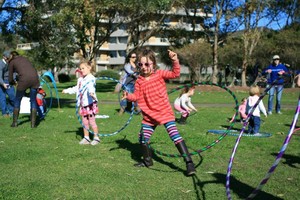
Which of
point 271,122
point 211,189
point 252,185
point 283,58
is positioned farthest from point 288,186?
point 283,58

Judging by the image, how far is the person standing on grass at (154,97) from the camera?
6238mm

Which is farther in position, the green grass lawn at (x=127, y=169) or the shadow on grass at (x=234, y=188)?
the green grass lawn at (x=127, y=169)

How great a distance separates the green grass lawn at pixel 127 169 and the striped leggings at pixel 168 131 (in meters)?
0.52

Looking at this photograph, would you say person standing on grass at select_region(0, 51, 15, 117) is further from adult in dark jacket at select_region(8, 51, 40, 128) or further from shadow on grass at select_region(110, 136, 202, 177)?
shadow on grass at select_region(110, 136, 202, 177)

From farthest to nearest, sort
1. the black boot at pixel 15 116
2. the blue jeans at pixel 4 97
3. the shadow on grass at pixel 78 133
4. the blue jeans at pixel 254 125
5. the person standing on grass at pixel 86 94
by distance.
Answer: the blue jeans at pixel 4 97 → the black boot at pixel 15 116 → the blue jeans at pixel 254 125 → the shadow on grass at pixel 78 133 → the person standing on grass at pixel 86 94

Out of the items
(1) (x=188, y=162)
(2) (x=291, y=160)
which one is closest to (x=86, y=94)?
(1) (x=188, y=162)

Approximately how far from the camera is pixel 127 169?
6375 mm

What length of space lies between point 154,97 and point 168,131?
2.03 feet

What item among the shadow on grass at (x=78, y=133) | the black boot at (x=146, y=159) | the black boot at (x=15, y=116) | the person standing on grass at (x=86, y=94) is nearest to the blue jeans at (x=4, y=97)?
the black boot at (x=15, y=116)

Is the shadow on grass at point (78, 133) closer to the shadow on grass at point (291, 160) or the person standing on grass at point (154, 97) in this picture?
the person standing on grass at point (154, 97)

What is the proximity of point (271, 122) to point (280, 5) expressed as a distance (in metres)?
36.5

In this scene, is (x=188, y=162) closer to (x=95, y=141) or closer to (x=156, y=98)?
(x=156, y=98)

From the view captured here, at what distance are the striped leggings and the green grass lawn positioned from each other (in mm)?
519

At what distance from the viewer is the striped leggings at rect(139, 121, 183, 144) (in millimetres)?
6207
